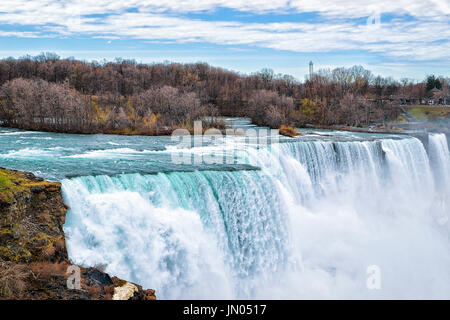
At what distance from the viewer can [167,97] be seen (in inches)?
1422

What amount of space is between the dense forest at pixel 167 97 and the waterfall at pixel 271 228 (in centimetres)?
1329

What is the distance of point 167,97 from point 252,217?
81.6 feet

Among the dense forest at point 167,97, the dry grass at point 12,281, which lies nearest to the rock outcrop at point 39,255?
the dry grass at point 12,281

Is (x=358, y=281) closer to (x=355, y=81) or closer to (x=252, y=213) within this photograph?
(x=252, y=213)

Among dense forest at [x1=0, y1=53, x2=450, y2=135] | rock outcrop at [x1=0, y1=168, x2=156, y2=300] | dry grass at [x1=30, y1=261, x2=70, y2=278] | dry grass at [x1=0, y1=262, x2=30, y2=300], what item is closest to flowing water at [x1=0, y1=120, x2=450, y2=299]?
rock outcrop at [x1=0, y1=168, x2=156, y2=300]

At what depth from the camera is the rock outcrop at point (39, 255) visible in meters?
7.46

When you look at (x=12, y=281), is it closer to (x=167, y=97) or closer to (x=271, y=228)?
(x=271, y=228)

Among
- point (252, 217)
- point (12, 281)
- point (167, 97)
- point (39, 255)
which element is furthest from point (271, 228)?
point (167, 97)

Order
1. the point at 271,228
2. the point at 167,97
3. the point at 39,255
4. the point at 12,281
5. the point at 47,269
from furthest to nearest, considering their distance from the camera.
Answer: the point at 167,97 < the point at 271,228 < the point at 39,255 < the point at 47,269 < the point at 12,281

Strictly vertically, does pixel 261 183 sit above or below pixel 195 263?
above

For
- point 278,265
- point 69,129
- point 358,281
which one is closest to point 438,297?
point 358,281

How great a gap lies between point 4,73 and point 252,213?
5462cm

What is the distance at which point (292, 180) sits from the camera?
17.1 m

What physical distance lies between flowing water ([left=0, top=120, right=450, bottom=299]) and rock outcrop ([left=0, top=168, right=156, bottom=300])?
18.7 inches
